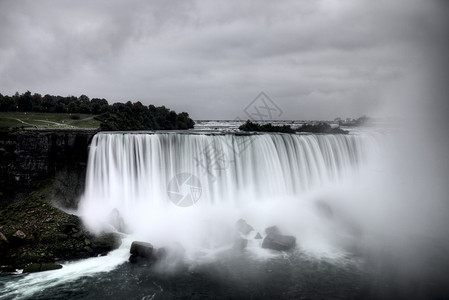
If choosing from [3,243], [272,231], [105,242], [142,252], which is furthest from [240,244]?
[3,243]

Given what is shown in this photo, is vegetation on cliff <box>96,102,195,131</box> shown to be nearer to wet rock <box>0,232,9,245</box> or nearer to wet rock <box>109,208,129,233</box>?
wet rock <box>109,208,129,233</box>

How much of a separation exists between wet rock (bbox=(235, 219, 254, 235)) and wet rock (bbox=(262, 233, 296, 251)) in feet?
6.92

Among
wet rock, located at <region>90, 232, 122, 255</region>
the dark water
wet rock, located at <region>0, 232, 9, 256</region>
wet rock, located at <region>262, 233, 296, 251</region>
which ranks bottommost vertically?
the dark water

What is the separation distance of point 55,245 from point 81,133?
10.8 m

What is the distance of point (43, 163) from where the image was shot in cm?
2217

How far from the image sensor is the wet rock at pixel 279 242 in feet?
56.1

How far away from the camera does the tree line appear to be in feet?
151

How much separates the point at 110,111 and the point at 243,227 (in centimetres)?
4327

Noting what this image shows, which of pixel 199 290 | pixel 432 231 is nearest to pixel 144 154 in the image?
pixel 199 290

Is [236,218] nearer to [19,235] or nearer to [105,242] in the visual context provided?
[105,242]

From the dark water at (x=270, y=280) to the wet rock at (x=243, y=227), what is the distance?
329cm

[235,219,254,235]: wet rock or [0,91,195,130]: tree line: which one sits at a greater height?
[0,91,195,130]: tree line

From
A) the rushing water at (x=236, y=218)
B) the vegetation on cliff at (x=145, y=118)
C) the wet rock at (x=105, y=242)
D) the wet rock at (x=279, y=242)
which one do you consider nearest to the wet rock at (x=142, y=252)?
the rushing water at (x=236, y=218)

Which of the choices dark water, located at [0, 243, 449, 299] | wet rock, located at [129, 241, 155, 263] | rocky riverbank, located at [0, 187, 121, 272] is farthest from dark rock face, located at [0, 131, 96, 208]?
dark water, located at [0, 243, 449, 299]
